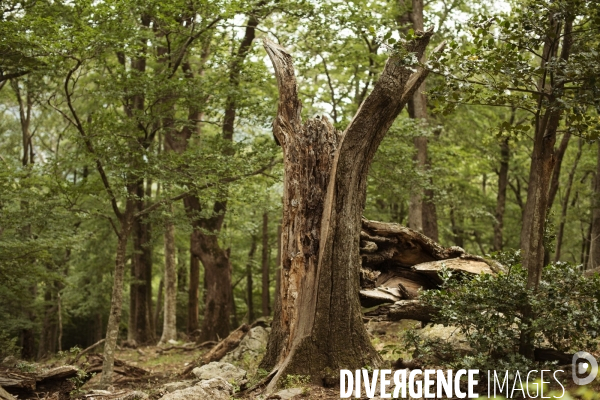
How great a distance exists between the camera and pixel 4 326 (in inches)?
587

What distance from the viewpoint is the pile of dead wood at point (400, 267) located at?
7805 millimetres

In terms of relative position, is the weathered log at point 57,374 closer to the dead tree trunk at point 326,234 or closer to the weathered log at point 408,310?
the dead tree trunk at point 326,234

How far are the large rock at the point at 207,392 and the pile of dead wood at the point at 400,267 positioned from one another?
2123 mm

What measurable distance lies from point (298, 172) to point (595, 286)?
3.88 metres

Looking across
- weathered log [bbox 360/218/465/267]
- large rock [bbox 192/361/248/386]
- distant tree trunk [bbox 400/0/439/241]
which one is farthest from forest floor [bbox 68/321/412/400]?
distant tree trunk [bbox 400/0/439/241]

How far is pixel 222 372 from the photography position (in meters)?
9.12

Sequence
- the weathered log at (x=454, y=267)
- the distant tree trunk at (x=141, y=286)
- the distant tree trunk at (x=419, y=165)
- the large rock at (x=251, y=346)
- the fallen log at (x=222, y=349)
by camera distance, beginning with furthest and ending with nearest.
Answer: the distant tree trunk at (x=141, y=286) → the distant tree trunk at (x=419, y=165) → the fallen log at (x=222, y=349) → the large rock at (x=251, y=346) → the weathered log at (x=454, y=267)

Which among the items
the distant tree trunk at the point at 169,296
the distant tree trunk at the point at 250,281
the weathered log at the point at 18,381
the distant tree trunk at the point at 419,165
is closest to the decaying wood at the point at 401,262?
the distant tree trunk at the point at 419,165

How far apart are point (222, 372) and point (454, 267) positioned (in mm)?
3962

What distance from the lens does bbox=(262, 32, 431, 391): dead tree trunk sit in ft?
23.4

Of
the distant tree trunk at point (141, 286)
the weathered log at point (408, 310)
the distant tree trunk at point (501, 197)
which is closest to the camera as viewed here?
the weathered log at point (408, 310)

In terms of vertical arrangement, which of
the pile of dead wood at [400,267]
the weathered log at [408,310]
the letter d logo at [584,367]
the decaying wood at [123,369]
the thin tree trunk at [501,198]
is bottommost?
the decaying wood at [123,369]

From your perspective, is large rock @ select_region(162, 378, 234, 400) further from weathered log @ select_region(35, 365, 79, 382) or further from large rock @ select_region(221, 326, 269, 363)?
large rock @ select_region(221, 326, 269, 363)

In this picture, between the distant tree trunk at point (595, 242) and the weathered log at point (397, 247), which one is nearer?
the weathered log at point (397, 247)
